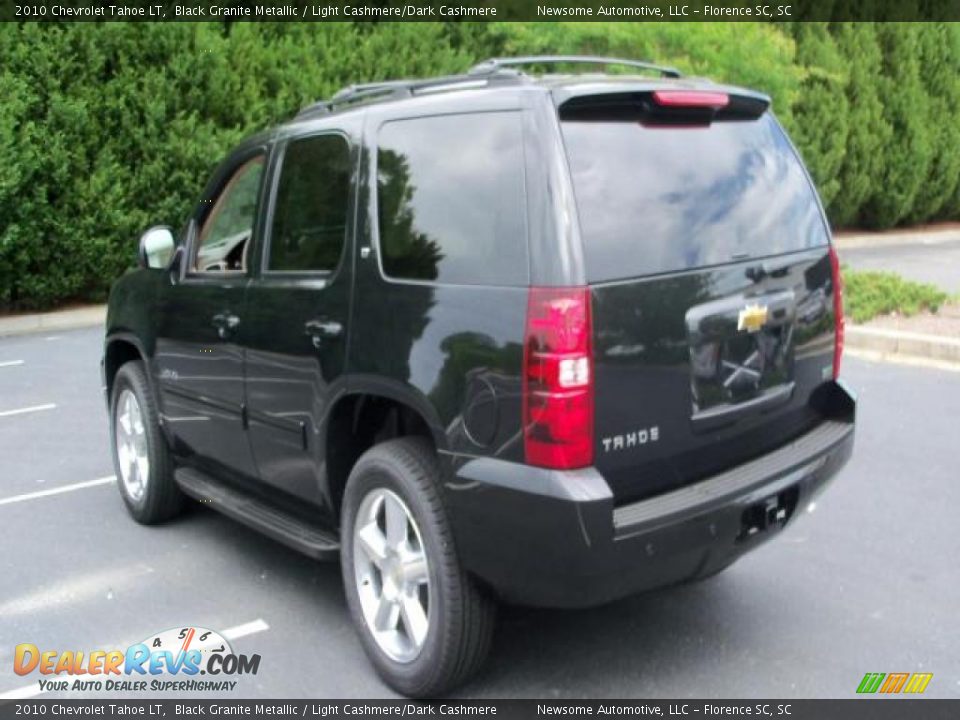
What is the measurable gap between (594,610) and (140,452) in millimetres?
2571

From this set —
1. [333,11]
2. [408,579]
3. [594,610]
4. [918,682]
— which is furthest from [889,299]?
[333,11]

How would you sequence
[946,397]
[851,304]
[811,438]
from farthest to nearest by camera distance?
[851,304]
[946,397]
[811,438]

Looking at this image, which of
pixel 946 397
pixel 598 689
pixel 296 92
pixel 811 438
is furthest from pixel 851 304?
pixel 296 92

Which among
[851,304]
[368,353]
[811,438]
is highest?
[368,353]

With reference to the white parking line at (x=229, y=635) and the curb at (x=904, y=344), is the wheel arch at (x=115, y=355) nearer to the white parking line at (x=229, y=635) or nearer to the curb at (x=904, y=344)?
the white parking line at (x=229, y=635)

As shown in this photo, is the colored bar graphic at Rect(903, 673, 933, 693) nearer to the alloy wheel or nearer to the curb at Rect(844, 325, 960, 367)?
the alloy wheel

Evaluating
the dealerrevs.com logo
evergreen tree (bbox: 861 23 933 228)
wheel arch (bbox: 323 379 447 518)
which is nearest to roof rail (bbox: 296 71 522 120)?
wheel arch (bbox: 323 379 447 518)

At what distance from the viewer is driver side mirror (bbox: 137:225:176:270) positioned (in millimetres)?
4883

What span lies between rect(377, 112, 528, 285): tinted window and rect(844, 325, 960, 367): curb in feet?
21.6

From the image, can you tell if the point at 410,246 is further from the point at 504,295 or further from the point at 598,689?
the point at 598,689

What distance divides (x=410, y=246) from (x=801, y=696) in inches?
79.8

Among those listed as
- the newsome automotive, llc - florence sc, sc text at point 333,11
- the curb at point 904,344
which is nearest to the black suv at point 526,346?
the curb at point 904,344

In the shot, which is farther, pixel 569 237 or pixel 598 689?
pixel 598 689

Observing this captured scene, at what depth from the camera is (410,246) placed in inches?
134
